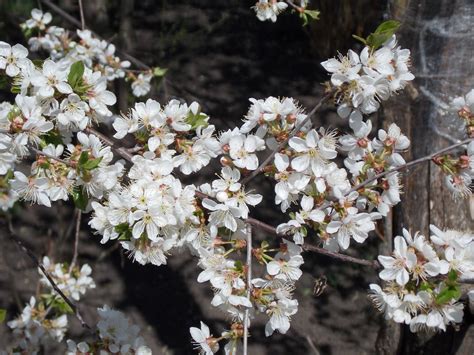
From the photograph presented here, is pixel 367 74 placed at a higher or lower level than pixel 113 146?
higher

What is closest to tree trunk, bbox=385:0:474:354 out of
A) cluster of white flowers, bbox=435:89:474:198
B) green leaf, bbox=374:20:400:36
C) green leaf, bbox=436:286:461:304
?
cluster of white flowers, bbox=435:89:474:198

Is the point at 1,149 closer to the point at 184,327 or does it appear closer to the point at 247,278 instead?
the point at 247,278

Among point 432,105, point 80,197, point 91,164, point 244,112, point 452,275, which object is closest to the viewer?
point 452,275

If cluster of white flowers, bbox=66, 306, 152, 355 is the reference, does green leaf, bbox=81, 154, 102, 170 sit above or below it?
above

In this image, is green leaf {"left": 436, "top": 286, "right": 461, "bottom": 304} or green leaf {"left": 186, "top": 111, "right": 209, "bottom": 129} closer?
green leaf {"left": 436, "top": 286, "right": 461, "bottom": 304}

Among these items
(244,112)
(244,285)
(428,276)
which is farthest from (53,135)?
(244,112)

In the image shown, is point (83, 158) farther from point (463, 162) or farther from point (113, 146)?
point (463, 162)

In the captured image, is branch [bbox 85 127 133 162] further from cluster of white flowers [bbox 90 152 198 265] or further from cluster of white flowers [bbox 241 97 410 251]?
cluster of white flowers [bbox 241 97 410 251]

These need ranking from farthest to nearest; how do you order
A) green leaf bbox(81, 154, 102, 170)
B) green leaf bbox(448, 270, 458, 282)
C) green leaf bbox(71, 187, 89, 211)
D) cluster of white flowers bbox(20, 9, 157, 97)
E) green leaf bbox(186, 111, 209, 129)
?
1. cluster of white flowers bbox(20, 9, 157, 97)
2. green leaf bbox(186, 111, 209, 129)
3. green leaf bbox(71, 187, 89, 211)
4. green leaf bbox(81, 154, 102, 170)
5. green leaf bbox(448, 270, 458, 282)
